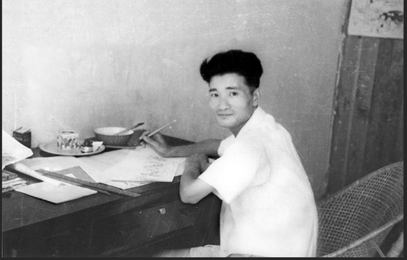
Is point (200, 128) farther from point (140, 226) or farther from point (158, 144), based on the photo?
point (140, 226)

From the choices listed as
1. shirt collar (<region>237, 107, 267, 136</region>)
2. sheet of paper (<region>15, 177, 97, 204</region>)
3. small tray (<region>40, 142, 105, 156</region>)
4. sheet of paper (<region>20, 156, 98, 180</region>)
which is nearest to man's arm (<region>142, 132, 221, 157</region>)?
small tray (<region>40, 142, 105, 156</region>)

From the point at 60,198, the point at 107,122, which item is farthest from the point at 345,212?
the point at 107,122

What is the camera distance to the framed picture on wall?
2445mm

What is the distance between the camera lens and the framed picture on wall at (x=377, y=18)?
245 centimetres

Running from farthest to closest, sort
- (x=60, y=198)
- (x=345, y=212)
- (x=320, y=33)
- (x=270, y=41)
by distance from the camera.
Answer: (x=320, y=33) → (x=270, y=41) → (x=345, y=212) → (x=60, y=198)

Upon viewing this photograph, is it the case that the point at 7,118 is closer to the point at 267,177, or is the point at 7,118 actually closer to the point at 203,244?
the point at 203,244

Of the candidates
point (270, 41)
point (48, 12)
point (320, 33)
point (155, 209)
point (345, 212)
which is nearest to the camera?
point (155, 209)

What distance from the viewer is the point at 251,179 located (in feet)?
4.78

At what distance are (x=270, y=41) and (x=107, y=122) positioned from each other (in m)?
1.00

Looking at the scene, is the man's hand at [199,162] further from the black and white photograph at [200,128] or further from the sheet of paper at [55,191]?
the sheet of paper at [55,191]

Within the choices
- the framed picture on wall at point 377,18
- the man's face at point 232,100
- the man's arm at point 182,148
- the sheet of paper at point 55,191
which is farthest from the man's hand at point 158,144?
the framed picture on wall at point 377,18

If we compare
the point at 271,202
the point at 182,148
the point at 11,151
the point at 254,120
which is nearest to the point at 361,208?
the point at 271,202

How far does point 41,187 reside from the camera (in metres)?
1.54

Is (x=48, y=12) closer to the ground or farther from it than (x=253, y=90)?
farther from it
